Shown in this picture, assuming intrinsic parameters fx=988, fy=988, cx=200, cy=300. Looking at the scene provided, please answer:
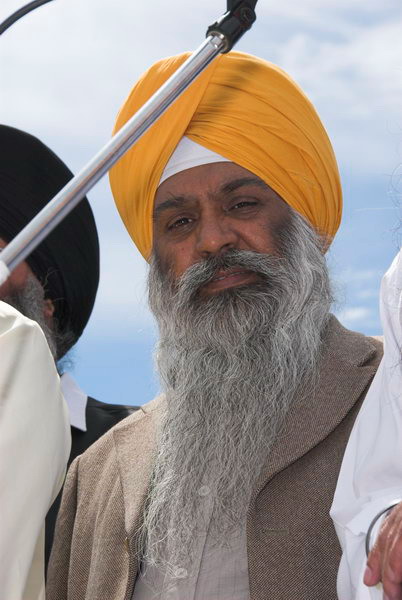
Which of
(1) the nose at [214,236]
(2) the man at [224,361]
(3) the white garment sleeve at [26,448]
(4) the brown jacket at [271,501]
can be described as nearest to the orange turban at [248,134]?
(2) the man at [224,361]

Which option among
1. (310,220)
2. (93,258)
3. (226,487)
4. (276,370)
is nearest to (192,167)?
(310,220)

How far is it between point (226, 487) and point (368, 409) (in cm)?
102

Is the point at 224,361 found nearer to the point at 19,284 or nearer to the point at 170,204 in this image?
the point at 170,204

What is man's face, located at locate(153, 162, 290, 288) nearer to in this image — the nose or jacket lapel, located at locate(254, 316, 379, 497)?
the nose

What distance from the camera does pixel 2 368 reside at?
2270mm

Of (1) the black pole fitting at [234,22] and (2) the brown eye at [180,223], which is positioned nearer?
(1) the black pole fitting at [234,22]

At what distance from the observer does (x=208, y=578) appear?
315cm

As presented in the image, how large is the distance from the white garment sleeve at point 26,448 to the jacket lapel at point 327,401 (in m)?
0.96

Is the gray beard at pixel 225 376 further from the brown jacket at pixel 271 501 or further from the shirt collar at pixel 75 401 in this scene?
the shirt collar at pixel 75 401

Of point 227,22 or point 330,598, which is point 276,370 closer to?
point 330,598

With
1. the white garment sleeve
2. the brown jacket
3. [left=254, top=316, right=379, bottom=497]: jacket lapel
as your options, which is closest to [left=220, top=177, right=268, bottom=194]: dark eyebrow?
the brown jacket

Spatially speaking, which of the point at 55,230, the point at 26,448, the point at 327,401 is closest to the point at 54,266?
the point at 55,230

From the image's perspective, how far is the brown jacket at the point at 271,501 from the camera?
9.71 feet

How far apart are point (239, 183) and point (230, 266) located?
334 mm
